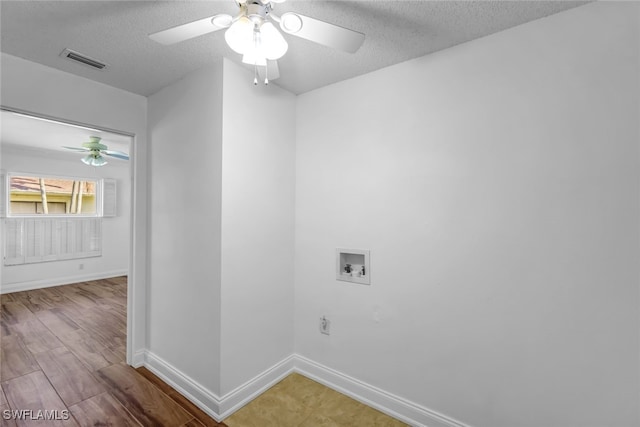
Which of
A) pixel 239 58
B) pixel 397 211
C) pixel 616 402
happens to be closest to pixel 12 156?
pixel 239 58

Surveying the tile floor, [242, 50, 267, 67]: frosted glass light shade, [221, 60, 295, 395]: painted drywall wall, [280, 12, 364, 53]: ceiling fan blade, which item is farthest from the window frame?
[280, 12, 364, 53]: ceiling fan blade

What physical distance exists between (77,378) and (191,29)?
2843 mm

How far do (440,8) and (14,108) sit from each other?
2757mm

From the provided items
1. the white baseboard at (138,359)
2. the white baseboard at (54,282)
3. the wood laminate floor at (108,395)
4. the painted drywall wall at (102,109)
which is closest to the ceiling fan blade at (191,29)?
the painted drywall wall at (102,109)

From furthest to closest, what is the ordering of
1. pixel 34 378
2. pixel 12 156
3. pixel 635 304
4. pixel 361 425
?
pixel 12 156 < pixel 34 378 < pixel 361 425 < pixel 635 304

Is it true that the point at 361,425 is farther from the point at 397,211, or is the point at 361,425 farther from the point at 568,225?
the point at 568,225

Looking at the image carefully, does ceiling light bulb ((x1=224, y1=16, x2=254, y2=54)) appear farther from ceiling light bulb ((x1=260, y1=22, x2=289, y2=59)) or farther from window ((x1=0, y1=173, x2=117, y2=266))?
window ((x1=0, y1=173, x2=117, y2=266))

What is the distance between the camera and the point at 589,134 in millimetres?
1429

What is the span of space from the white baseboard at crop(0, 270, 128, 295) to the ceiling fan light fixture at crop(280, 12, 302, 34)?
6.66m

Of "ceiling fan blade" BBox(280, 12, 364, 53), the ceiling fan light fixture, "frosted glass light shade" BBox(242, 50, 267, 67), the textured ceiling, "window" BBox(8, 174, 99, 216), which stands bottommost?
"window" BBox(8, 174, 99, 216)

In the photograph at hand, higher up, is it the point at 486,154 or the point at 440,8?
the point at 440,8

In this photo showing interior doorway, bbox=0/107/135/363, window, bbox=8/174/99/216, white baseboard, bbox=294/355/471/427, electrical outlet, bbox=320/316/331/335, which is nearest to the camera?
white baseboard, bbox=294/355/471/427

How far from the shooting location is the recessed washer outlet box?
7.05 feet

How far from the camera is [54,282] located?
5.33 meters
